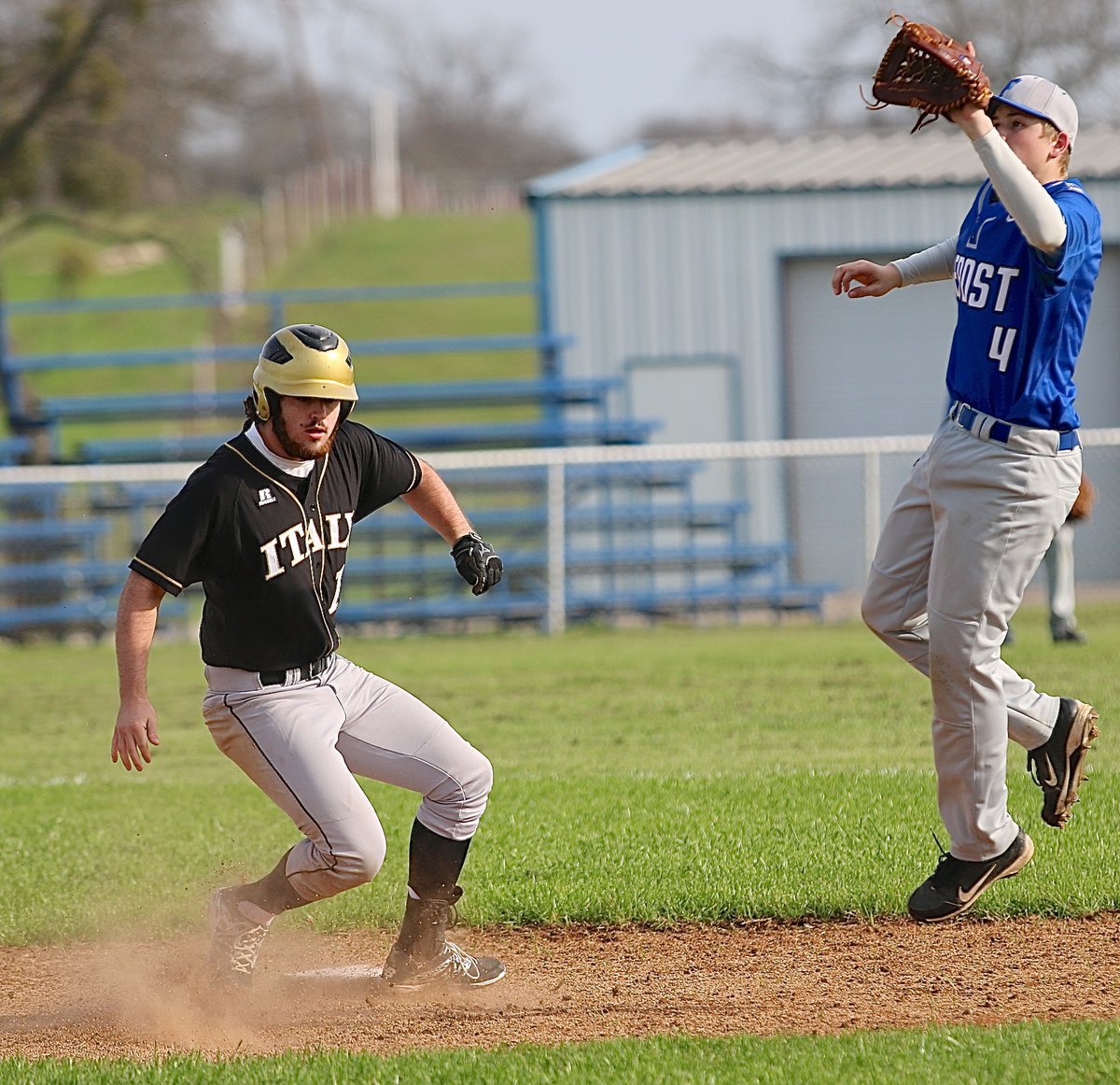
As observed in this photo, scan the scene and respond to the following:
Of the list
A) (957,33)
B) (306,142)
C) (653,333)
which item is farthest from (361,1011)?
(306,142)

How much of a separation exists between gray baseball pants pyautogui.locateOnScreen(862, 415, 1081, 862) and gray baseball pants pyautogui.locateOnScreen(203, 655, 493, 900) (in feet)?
4.69

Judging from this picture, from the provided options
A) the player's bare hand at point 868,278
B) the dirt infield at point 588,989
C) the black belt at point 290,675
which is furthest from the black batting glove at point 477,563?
the player's bare hand at point 868,278

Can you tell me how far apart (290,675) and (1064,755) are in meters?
2.40

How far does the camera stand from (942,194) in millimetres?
20547

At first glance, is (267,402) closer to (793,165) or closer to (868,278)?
(868,278)

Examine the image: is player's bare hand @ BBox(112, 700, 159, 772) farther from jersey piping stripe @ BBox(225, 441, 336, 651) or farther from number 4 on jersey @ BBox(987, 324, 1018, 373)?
number 4 on jersey @ BBox(987, 324, 1018, 373)

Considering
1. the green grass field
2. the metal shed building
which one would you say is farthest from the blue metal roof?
the green grass field

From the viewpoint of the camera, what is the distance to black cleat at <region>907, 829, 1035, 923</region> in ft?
16.3

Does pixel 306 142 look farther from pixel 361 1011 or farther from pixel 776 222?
pixel 361 1011

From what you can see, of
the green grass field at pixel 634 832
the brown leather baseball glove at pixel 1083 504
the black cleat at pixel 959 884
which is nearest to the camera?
the green grass field at pixel 634 832

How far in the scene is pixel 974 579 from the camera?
480 cm

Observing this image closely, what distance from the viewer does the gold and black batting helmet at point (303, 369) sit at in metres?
4.63

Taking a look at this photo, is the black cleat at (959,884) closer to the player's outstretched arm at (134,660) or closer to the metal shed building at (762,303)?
the player's outstretched arm at (134,660)

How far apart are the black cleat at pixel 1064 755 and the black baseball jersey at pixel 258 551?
2251 mm
